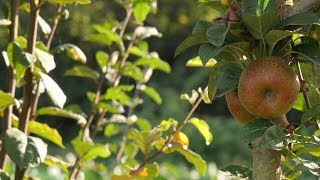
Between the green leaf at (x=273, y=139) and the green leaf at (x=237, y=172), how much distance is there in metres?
0.29

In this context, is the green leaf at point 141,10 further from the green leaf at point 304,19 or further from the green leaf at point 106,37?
the green leaf at point 304,19

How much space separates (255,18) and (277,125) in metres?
0.19

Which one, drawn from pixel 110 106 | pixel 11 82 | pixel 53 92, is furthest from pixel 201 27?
pixel 110 106

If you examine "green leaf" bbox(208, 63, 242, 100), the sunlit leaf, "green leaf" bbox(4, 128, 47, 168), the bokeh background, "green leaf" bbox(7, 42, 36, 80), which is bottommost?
the bokeh background

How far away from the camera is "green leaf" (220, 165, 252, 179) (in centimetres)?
147

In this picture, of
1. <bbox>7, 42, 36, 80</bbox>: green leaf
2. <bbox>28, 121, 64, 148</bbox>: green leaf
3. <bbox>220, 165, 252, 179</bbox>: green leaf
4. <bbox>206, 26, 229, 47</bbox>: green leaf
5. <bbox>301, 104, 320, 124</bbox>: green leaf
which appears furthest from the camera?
<bbox>28, 121, 64, 148</bbox>: green leaf

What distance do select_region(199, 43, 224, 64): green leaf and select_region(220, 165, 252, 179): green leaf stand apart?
34 centimetres

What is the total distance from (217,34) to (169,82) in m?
6.97

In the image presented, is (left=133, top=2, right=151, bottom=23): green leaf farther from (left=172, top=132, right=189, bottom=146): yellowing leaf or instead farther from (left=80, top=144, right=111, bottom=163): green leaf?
(left=172, top=132, right=189, bottom=146): yellowing leaf

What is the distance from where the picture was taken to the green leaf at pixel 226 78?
1.29 metres

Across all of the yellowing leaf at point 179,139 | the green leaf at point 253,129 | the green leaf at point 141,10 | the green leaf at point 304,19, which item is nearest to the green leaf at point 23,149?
the yellowing leaf at point 179,139

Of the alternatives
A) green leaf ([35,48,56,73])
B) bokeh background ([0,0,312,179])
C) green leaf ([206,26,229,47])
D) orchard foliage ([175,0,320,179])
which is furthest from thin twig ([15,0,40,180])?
bokeh background ([0,0,312,179])

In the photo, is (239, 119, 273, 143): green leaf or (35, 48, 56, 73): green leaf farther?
(35, 48, 56, 73): green leaf

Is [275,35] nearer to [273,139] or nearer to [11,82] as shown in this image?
[273,139]
